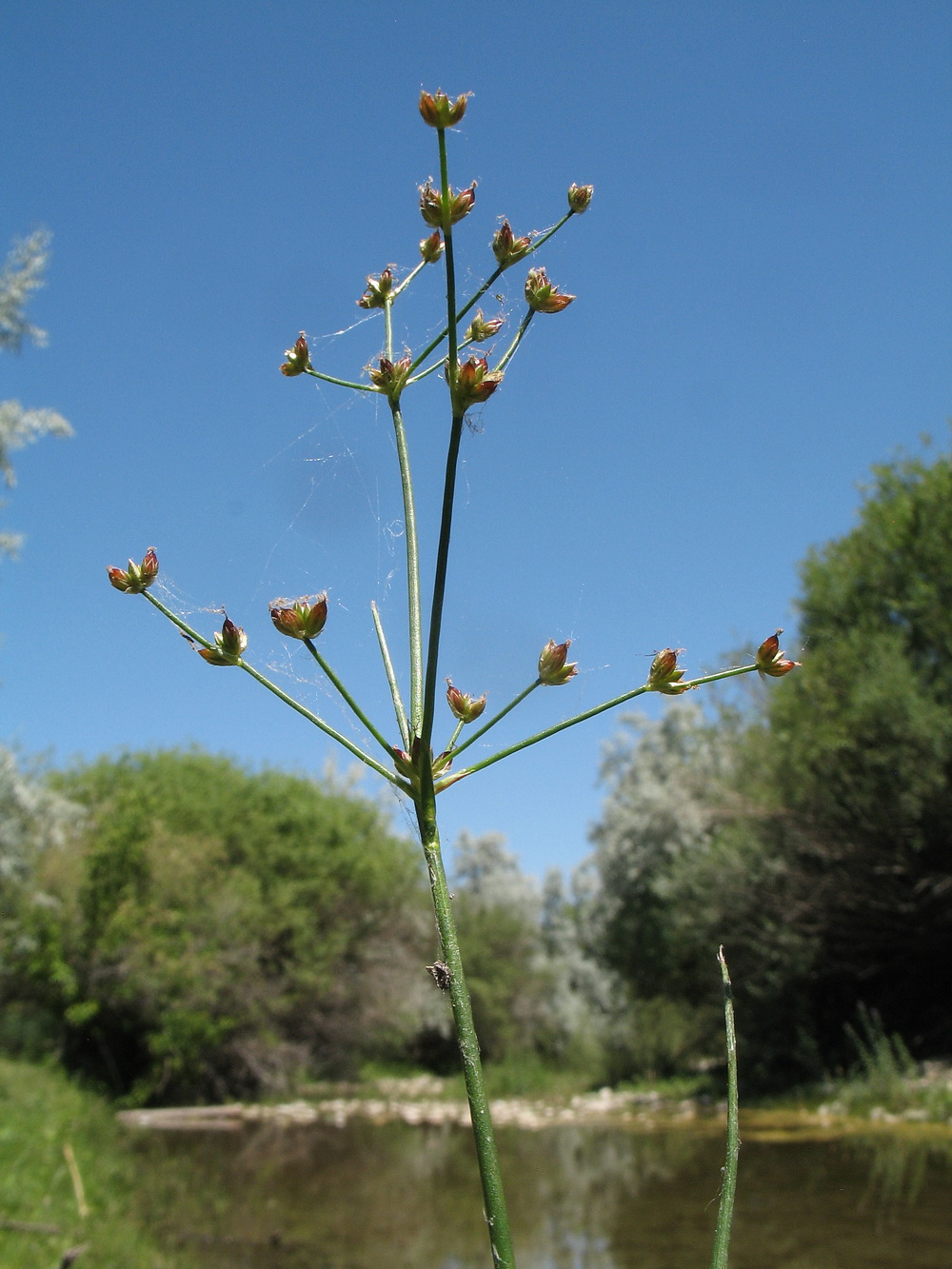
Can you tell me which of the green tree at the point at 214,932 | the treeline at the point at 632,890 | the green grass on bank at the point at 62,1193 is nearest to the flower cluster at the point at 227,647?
the green grass on bank at the point at 62,1193

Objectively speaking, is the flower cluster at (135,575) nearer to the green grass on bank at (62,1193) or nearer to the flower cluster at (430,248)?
the flower cluster at (430,248)

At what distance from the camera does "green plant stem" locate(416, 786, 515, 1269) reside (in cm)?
51

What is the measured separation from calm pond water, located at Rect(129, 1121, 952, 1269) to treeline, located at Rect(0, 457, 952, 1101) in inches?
113

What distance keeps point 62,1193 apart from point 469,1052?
796cm

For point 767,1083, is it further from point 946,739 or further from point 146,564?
point 146,564

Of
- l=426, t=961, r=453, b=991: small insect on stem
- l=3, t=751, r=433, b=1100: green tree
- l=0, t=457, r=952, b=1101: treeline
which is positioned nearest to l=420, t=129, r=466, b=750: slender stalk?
l=426, t=961, r=453, b=991: small insect on stem

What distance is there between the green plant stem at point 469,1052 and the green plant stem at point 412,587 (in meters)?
0.08

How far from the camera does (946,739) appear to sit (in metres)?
12.7

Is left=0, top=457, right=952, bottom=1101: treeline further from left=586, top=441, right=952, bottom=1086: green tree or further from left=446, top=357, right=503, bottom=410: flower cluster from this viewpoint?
left=446, top=357, right=503, bottom=410: flower cluster

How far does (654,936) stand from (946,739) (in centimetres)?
1064

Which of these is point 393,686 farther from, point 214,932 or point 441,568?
point 214,932

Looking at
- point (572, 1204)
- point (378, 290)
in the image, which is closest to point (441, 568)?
point (378, 290)

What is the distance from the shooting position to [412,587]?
71 cm

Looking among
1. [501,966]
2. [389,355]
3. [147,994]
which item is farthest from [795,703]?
[501,966]
